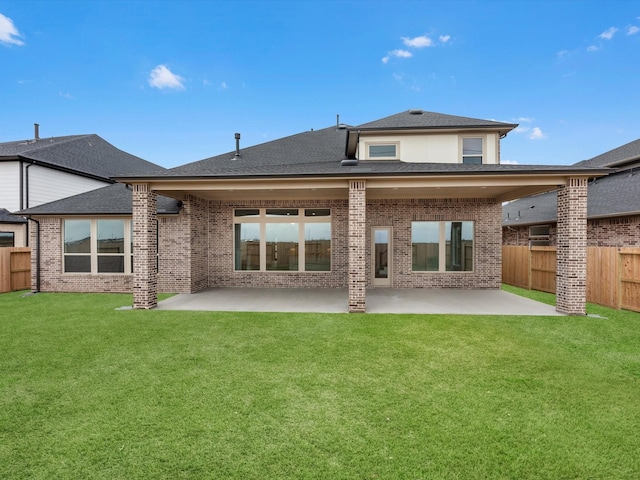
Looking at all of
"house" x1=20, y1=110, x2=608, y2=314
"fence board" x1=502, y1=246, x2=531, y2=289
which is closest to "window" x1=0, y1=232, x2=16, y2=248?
"house" x1=20, y1=110, x2=608, y2=314

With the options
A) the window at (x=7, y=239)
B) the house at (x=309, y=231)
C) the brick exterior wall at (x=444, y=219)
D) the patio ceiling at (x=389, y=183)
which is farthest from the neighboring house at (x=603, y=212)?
the window at (x=7, y=239)

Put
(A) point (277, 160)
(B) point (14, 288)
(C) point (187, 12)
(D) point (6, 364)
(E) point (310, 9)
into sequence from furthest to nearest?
1. (E) point (310, 9)
2. (C) point (187, 12)
3. (A) point (277, 160)
4. (B) point (14, 288)
5. (D) point (6, 364)

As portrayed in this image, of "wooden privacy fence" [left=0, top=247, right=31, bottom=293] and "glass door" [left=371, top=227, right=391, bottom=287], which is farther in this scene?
"glass door" [left=371, top=227, right=391, bottom=287]

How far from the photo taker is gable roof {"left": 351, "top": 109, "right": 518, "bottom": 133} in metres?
11.2

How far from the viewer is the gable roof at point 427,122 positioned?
1118cm

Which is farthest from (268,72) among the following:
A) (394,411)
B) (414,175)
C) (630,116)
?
(630,116)

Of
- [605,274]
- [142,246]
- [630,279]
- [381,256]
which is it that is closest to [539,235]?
[605,274]

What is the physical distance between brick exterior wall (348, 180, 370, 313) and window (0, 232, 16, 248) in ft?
50.4

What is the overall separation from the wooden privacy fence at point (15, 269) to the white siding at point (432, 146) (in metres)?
14.3

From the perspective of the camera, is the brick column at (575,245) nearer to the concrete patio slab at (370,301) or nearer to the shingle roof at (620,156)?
the concrete patio slab at (370,301)

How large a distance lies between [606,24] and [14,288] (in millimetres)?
32665

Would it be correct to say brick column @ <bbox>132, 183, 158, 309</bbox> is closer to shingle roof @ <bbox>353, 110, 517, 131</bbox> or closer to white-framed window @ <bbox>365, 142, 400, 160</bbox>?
shingle roof @ <bbox>353, 110, 517, 131</bbox>

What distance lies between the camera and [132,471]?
97.9 inches

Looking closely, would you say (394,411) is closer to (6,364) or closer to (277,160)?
(6,364)
